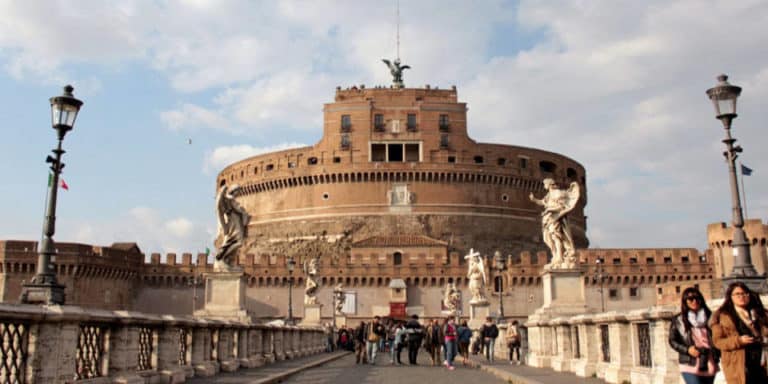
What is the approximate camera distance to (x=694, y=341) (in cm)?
549

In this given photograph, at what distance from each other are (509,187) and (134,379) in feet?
193

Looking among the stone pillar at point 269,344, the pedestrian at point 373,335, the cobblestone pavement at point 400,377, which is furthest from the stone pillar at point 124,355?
the pedestrian at point 373,335

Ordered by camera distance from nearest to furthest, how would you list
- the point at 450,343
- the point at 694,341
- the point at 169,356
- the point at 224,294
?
1. the point at 694,341
2. the point at 169,356
3. the point at 224,294
4. the point at 450,343

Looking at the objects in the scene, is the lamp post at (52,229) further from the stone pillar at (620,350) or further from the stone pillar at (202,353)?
the stone pillar at (620,350)

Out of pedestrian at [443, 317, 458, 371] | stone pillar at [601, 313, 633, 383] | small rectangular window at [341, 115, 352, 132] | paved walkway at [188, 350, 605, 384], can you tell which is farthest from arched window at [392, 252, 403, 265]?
stone pillar at [601, 313, 633, 383]

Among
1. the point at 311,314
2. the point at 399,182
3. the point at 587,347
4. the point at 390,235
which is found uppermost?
the point at 399,182

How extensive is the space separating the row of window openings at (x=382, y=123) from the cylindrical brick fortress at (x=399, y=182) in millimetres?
87

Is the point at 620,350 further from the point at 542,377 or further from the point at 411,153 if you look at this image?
the point at 411,153

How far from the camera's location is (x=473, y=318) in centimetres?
2831

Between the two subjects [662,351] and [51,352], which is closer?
[51,352]

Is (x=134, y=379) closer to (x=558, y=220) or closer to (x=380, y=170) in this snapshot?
(x=558, y=220)

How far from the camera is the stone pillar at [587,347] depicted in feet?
36.6

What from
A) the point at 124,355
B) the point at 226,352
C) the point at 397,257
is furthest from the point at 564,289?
the point at 397,257

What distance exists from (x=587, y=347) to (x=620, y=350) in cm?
161
